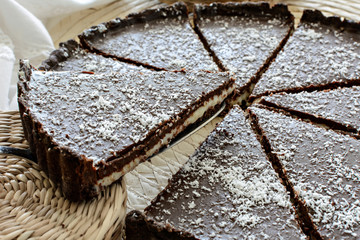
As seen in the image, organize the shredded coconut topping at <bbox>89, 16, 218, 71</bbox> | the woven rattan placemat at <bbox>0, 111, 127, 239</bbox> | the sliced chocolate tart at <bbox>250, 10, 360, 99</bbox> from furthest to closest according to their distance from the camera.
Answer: the shredded coconut topping at <bbox>89, 16, 218, 71</bbox>
the sliced chocolate tart at <bbox>250, 10, 360, 99</bbox>
the woven rattan placemat at <bbox>0, 111, 127, 239</bbox>

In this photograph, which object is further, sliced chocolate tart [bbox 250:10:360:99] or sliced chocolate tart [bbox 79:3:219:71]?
sliced chocolate tart [bbox 79:3:219:71]

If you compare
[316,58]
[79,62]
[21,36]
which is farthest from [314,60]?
[21,36]

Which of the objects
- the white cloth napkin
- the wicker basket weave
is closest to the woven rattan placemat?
the wicker basket weave

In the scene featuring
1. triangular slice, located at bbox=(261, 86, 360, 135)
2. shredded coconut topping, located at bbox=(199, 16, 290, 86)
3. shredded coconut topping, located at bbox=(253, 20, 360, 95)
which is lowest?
triangular slice, located at bbox=(261, 86, 360, 135)

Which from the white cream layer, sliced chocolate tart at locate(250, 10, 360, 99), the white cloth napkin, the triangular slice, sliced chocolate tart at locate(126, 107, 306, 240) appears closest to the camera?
sliced chocolate tart at locate(126, 107, 306, 240)

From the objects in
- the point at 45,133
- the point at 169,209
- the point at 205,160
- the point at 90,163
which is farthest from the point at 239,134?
the point at 45,133

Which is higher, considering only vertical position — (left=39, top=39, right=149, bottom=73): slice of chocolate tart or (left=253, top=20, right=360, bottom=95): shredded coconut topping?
(left=39, top=39, right=149, bottom=73): slice of chocolate tart

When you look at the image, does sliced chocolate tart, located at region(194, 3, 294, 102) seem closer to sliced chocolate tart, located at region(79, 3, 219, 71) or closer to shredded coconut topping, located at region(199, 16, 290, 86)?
shredded coconut topping, located at region(199, 16, 290, 86)
